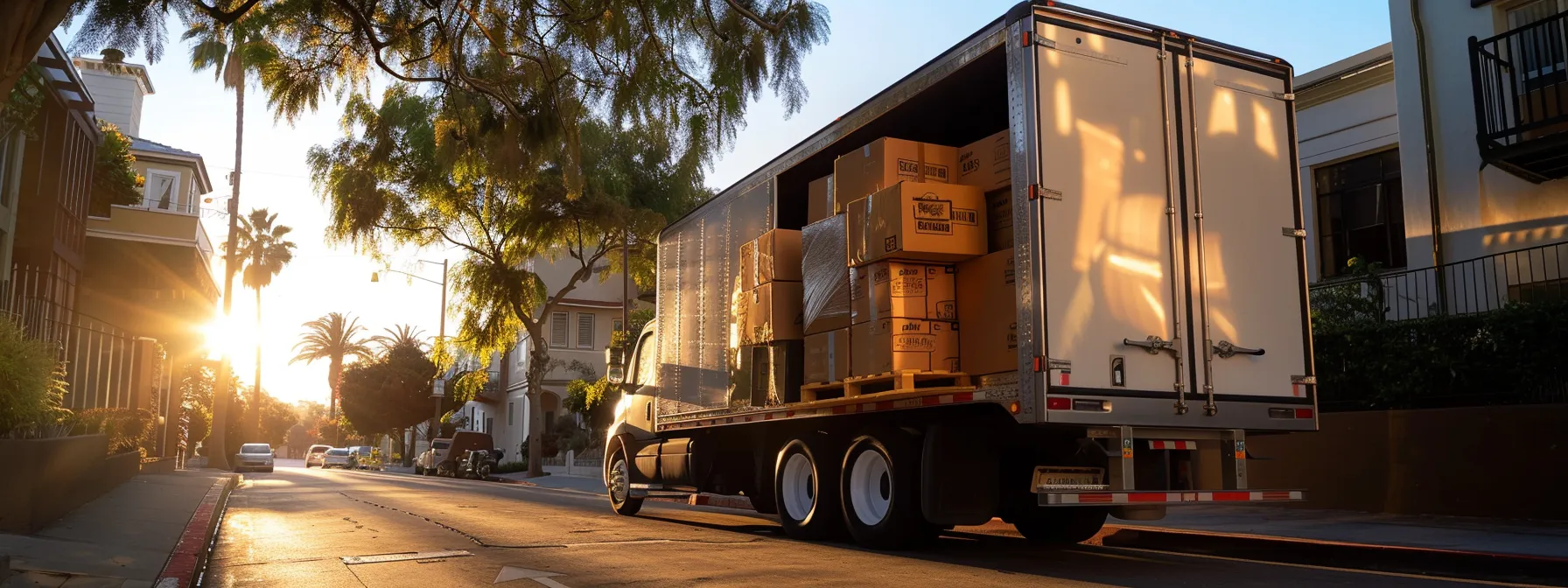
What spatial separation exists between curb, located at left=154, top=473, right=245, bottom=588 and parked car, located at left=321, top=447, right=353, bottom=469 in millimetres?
46470

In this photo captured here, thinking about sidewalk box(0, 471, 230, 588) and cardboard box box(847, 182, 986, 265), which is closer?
sidewalk box(0, 471, 230, 588)

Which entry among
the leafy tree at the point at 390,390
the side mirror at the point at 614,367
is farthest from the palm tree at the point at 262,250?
the side mirror at the point at 614,367

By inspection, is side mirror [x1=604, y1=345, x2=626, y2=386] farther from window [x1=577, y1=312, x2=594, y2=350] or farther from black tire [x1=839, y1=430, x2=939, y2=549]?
window [x1=577, y1=312, x2=594, y2=350]

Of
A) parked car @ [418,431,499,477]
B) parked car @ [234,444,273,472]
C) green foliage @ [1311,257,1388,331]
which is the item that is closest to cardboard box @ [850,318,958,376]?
green foliage @ [1311,257,1388,331]

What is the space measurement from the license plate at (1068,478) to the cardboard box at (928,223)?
174 cm

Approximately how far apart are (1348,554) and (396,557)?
758 cm

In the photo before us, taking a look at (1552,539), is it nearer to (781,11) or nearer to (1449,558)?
(1449,558)

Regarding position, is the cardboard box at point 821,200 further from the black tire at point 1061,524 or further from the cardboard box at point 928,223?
the black tire at point 1061,524

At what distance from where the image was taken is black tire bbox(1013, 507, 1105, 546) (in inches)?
411

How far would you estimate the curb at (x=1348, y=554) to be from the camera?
7.88 meters

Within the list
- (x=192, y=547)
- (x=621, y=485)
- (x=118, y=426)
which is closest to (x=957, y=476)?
(x=192, y=547)

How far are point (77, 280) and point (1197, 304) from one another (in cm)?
2231

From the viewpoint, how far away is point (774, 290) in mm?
10875

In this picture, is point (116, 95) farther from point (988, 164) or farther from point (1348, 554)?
point (1348, 554)
